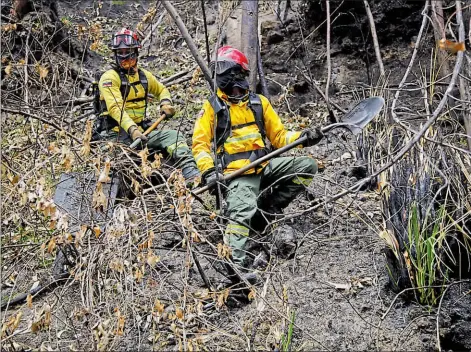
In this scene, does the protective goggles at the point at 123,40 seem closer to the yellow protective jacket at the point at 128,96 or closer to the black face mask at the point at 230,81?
the yellow protective jacket at the point at 128,96

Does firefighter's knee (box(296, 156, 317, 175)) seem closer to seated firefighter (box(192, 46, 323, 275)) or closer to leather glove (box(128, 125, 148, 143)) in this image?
seated firefighter (box(192, 46, 323, 275))

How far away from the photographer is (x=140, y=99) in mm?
6770

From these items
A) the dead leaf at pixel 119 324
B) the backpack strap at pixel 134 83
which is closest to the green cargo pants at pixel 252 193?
the dead leaf at pixel 119 324

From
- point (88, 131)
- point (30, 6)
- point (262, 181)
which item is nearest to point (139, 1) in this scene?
point (30, 6)

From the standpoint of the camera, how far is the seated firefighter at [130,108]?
20.8 feet

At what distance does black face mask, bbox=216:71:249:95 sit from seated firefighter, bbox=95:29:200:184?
1.33 m

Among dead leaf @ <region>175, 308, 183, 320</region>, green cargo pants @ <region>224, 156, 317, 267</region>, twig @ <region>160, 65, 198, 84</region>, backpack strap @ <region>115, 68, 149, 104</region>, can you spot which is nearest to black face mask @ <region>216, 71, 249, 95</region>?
green cargo pants @ <region>224, 156, 317, 267</region>

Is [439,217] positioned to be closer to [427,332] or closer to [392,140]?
[427,332]

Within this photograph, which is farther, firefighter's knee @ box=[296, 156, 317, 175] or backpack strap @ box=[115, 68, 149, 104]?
backpack strap @ box=[115, 68, 149, 104]

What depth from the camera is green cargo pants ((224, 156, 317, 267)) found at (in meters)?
4.55

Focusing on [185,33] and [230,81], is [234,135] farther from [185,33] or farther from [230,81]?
[185,33]

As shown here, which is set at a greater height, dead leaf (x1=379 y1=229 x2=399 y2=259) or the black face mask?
the black face mask

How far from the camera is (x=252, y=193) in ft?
16.1

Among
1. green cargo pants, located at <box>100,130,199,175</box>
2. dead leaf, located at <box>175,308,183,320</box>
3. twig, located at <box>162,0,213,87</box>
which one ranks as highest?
twig, located at <box>162,0,213,87</box>
